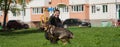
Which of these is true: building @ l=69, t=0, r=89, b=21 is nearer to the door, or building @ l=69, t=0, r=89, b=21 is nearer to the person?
the door

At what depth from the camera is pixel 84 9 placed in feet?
254

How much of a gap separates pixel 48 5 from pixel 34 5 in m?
4.58

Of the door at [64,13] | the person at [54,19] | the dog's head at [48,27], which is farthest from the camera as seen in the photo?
the door at [64,13]

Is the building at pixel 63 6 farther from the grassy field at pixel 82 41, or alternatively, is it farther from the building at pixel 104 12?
the grassy field at pixel 82 41

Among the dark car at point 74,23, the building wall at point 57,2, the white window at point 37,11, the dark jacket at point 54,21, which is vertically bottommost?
the dark car at point 74,23

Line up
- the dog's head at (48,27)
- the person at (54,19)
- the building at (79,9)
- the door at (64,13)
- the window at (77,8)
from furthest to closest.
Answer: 1. the door at (64,13)
2. the window at (77,8)
3. the building at (79,9)
4. the person at (54,19)
5. the dog's head at (48,27)

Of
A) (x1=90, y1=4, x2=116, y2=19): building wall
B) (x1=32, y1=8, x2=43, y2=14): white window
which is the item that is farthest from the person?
(x1=32, y1=8, x2=43, y2=14): white window

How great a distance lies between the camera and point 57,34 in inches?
727

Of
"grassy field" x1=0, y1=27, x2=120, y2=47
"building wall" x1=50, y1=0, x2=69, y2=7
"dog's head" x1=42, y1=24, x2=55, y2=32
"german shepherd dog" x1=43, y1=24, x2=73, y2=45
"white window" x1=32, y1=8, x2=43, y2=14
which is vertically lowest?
"grassy field" x1=0, y1=27, x2=120, y2=47

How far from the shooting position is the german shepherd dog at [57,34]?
59.8ft

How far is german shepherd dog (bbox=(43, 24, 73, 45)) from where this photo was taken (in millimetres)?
18219

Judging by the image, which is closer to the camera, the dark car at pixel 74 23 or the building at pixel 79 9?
the dark car at pixel 74 23

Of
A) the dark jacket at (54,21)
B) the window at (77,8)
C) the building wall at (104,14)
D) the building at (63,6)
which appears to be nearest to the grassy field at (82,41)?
the dark jacket at (54,21)

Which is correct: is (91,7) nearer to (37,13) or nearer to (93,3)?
(93,3)
